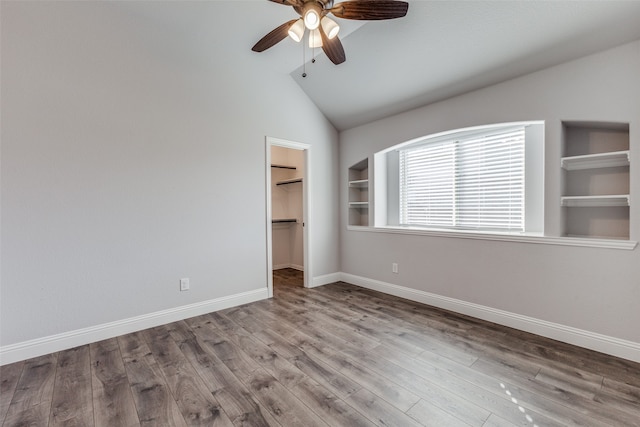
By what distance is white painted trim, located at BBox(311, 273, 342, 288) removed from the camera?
14.6 ft

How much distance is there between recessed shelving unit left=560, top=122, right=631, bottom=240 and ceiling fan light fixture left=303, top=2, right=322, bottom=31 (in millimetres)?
2442

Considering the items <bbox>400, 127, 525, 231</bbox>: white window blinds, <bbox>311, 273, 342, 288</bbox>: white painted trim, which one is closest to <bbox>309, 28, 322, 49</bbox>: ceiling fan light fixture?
<bbox>400, 127, 525, 231</bbox>: white window blinds

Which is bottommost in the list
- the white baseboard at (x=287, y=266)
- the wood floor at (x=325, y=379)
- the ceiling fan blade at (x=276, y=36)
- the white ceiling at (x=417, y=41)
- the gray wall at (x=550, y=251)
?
the wood floor at (x=325, y=379)

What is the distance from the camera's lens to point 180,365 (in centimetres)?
226

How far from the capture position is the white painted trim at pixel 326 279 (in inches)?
175

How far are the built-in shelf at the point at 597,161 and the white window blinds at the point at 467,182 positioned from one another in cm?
47

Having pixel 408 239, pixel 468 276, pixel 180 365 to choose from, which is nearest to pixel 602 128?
pixel 468 276

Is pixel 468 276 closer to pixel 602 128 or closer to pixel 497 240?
pixel 497 240

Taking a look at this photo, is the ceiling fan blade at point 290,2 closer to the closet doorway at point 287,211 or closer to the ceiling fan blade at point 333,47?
the ceiling fan blade at point 333,47

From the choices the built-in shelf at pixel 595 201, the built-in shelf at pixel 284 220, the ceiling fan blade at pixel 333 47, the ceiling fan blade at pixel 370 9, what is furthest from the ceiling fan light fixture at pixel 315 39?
the built-in shelf at pixel 284 220

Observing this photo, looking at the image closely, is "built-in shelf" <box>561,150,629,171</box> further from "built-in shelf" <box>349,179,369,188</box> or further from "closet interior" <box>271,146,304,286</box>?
"closet interior" <box>271,146,304,286</box>

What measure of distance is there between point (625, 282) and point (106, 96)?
4.80m

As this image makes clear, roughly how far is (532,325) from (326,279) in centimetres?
267

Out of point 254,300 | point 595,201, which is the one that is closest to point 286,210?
point 254,300
